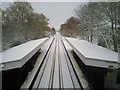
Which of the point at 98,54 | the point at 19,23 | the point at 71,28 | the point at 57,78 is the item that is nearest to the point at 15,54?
the point at 57,78

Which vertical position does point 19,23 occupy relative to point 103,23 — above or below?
above

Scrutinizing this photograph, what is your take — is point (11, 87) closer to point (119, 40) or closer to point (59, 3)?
point (119, 40)

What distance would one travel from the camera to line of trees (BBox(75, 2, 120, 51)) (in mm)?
6406

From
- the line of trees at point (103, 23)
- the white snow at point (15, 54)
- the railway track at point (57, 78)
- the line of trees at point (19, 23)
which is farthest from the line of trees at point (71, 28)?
the railway track at point (57, 78)

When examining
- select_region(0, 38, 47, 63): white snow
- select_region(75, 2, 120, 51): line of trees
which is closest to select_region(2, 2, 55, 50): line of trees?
select_region(75, 2, 120, 51): line of trees

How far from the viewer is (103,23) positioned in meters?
7.62

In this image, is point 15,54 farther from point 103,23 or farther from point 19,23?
point 19,23

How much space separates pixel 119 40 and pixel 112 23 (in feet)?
3.23

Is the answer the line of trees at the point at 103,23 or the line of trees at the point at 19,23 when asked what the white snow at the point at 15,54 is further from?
the line of trees at the point at 19,23

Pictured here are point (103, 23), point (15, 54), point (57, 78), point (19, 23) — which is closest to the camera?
point (57, 78)

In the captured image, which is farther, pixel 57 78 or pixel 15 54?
pixel 15 54

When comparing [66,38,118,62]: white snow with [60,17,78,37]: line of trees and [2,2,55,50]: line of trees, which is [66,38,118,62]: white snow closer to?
[2,2,55,50]: line of trees

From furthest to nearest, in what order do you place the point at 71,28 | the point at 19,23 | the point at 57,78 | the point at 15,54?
the point at 71,28 < the point at 19,23 < the point at 15,54 < the point at 57,78

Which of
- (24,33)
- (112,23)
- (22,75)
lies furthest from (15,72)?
(24,33)
